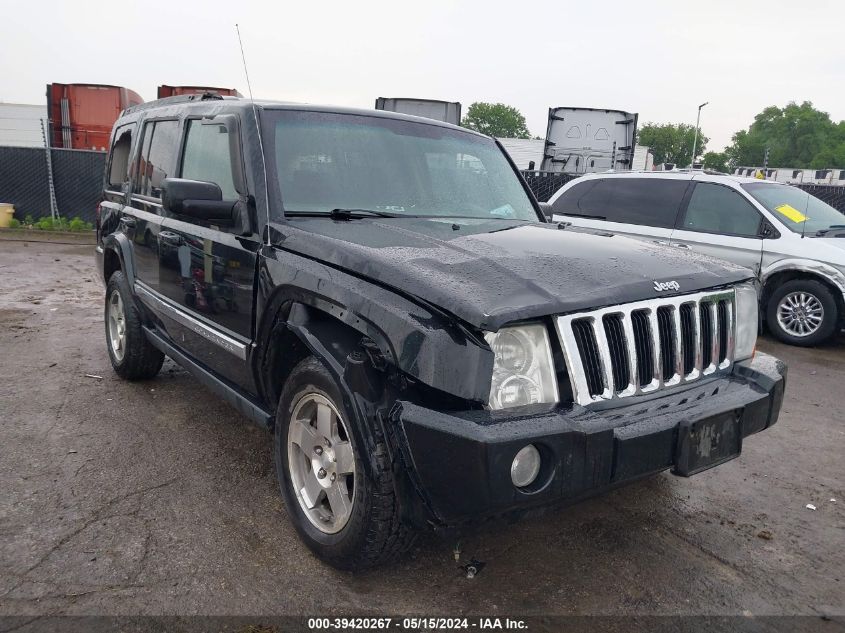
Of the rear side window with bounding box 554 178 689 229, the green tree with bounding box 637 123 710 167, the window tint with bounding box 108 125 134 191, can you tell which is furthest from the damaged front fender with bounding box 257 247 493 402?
the green tree with bounding box 637 123 710 167

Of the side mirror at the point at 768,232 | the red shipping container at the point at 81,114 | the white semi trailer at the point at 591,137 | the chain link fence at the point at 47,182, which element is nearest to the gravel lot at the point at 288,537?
the side mirror at the point at 768,232

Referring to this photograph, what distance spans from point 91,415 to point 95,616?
229cm

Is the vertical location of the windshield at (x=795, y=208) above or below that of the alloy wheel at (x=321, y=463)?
above

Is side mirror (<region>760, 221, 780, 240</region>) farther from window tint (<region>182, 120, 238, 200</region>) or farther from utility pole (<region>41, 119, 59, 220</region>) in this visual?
utility pole (<region>41, 119, 59, 220</region>)

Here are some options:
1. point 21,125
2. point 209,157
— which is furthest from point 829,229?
point 21,125

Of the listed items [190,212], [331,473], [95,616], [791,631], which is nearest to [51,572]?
[95,616]

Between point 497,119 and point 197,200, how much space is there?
10557 centimetres

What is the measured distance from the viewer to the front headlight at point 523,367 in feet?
7.92

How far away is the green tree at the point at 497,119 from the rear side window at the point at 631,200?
96.6 metres

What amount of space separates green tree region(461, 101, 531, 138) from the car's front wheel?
97993 millimetres

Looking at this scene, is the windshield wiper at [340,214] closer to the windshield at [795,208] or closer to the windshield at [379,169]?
the windshield at [379,169]

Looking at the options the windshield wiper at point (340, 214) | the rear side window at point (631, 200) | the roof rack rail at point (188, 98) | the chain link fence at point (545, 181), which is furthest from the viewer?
the chain link fence at point (545, 181)

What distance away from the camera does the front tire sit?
2479 millimetres

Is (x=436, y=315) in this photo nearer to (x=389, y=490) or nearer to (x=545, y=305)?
(x=545, y=305)
